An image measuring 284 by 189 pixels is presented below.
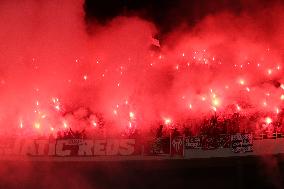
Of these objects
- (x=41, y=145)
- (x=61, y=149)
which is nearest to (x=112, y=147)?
(x=61, y=149)

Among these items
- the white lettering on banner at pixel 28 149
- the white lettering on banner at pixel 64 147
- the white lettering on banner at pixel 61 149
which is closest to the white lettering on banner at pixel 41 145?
the white lettering on banner at pixel 64 147

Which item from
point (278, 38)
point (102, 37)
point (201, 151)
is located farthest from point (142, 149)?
point (278, 38)

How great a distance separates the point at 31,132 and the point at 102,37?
18.8ft

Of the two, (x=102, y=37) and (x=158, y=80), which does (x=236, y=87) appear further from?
(x=102, y=37)

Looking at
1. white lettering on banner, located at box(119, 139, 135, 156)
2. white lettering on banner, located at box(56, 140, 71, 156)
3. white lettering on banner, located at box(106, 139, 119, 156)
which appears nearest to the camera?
white lettering on banner, located at box(119, 139, 135, 156)

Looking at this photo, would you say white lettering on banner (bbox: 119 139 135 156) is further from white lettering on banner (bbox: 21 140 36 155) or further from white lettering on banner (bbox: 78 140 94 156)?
white lettering on banner (bbox: 21 140 36 155)

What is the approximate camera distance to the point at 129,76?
819 inches

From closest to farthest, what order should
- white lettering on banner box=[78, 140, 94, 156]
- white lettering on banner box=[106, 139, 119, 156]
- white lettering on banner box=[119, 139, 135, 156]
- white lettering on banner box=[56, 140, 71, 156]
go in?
white lettering on banner box=[119, 139, 135, 156]
white lettering on banner box=[106, 139, 119, 156]
white lettering on banner box=[78, 140, 94, 156]
white lettering on banner box=[56, 140, 71, 156]

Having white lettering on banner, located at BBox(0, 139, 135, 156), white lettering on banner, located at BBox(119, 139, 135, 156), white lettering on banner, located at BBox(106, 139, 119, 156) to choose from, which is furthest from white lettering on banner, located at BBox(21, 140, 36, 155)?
white lettering on banner, located at BBox(119, 139, 135, 156)

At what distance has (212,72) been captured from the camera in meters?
21.1

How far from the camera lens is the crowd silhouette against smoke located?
1880 centimetres

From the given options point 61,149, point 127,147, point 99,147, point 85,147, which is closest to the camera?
point 127,147

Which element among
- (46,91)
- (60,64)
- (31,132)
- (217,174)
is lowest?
(217,174)

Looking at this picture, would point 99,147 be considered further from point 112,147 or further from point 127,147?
point 127,147
